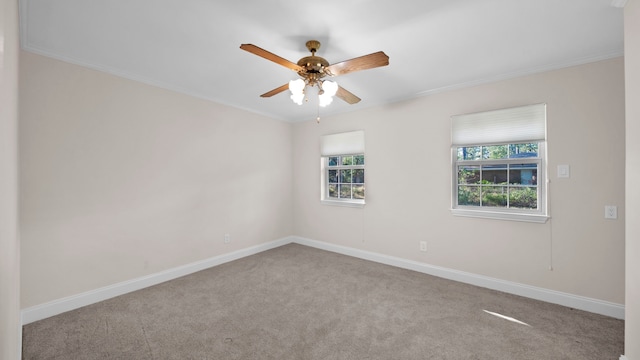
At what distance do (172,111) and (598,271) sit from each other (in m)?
Result: 5.03

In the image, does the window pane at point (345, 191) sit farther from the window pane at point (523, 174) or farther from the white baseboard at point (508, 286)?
the window pane at point (523, 174)

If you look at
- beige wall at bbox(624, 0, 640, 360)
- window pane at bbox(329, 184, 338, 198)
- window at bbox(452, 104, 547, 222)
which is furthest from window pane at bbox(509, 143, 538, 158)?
window pane at bbox(329, 184, 338, 198)

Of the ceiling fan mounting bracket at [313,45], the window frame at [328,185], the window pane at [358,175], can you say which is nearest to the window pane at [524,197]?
the window frame at [328,185]

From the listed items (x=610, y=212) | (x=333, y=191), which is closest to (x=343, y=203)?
(x=333, y=191)

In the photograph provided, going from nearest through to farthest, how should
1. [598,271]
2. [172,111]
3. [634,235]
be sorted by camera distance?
[634,235]
[598,271]
[172,111]

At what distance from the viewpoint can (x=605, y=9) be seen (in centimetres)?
180

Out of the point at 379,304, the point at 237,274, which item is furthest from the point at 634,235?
the point at 237,274

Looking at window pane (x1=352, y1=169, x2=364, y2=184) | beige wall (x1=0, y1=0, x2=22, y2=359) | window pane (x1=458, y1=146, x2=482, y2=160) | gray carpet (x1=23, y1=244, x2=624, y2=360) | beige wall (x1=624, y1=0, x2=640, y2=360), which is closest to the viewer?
beige wall (x1=0, y1=0, x2=22, y2=359)

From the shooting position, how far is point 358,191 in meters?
4.41

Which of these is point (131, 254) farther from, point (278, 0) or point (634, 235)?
point (634, 235)

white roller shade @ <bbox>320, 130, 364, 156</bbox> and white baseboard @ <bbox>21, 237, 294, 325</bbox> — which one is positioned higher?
white roller shade @ <bbox>320, 130, 364, 156</bbox>

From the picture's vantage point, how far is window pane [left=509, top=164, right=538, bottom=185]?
2898 mm

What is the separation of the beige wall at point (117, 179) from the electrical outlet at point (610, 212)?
14.3 ft

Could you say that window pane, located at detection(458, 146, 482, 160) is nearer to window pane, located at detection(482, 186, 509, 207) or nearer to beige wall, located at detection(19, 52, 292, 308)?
window pane, located at detection(482, 186, 509, 207)
